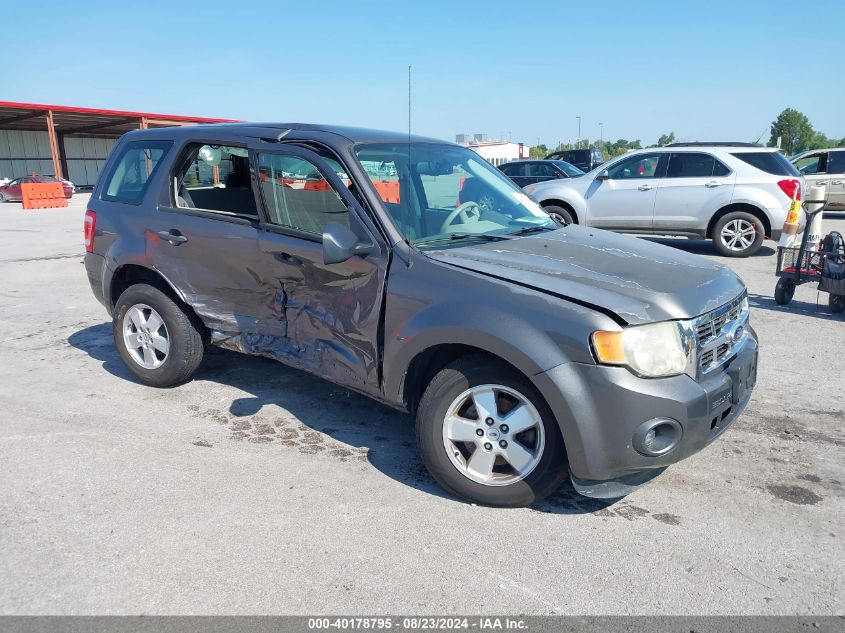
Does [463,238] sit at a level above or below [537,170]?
below

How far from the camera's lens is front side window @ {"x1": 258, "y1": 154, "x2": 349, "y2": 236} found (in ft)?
12.6

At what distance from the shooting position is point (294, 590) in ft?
8.68

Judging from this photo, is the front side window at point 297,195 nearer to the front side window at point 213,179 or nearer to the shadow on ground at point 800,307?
the front side window at point 213,179

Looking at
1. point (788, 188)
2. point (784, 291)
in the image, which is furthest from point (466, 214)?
point (788, 188)

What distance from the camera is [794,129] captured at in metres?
84.2

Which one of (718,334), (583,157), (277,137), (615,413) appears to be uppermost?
(583,157)

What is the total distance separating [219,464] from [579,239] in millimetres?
2477

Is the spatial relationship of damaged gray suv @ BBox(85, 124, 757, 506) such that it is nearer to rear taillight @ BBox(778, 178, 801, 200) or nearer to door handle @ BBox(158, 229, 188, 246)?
door handle @ BBox(158, 229, 188, 246)

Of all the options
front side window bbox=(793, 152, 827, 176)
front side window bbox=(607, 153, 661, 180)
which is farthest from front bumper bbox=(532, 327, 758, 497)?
front side window bbox=(793, 152, 827, 176)

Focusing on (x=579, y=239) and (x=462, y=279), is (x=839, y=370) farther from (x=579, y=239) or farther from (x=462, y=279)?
(x=462, y=279)

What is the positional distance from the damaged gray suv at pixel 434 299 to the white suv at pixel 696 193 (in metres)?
7.48

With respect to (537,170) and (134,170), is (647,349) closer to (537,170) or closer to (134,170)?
(134,170)

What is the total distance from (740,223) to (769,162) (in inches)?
42.3

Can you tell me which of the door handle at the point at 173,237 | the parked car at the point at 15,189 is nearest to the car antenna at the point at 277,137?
the door handle at the point at 173,237
